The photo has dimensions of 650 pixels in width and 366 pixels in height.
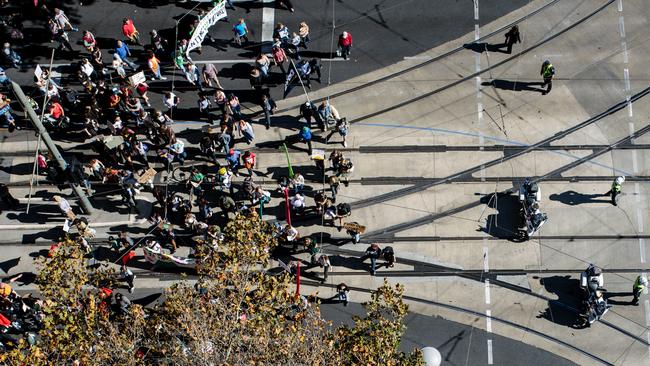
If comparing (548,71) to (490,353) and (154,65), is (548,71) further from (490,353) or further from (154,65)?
(154,65)

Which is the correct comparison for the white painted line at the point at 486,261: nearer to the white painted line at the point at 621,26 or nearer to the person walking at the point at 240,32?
the white painted line at the point at 621,26

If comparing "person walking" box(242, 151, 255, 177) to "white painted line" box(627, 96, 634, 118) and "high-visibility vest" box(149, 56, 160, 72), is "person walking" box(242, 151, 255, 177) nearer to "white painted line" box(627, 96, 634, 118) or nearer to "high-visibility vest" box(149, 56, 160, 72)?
"high-visibility vest" box(149, 56, 160, 72)

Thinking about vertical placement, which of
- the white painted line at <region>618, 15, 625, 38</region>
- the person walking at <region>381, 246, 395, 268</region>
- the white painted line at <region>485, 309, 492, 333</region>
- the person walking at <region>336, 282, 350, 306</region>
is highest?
the white painted line at <region>618, 15, 625, 38</region>

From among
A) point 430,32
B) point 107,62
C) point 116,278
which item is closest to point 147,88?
point 107,62

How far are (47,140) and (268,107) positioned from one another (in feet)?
29.2

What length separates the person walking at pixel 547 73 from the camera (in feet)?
121

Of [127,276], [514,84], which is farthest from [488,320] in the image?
[127,276]

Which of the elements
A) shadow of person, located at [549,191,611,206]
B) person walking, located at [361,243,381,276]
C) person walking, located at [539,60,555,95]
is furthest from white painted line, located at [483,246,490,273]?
person walking, located at [539,60,555,95]

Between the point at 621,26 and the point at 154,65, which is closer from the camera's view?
the point at 154,65

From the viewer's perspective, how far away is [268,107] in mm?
36875

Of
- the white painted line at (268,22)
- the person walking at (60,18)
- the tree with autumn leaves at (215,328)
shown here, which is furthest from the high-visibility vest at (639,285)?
the person walking at (60,18)

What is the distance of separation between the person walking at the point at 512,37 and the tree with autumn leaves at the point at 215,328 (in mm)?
15063

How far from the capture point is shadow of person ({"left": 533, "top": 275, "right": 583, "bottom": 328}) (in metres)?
33.5

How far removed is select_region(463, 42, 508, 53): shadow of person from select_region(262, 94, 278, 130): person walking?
8.81 meters
